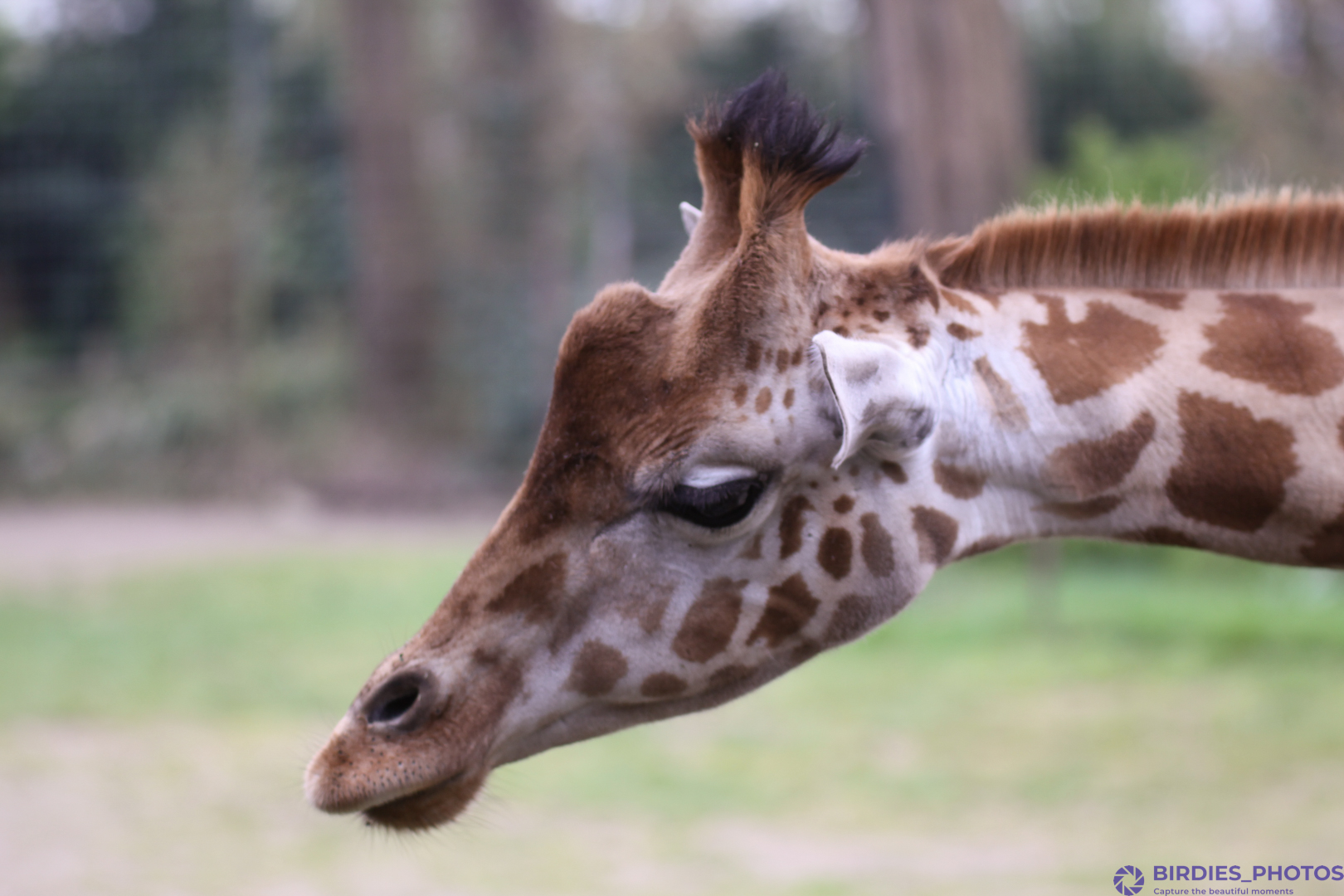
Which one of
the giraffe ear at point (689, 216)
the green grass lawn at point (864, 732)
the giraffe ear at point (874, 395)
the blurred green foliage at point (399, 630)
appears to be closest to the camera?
the giraffe ear at point (874, 395)

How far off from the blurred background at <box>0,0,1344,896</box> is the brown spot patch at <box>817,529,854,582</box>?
83 cm

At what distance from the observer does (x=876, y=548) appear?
7.79ft

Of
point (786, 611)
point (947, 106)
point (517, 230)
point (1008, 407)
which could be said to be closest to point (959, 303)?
point (1008, 407)

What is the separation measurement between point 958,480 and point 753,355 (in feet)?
1.56

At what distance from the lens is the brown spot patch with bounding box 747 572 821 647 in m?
2.38

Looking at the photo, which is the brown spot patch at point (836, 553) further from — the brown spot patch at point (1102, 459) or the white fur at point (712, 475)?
the brown spot patch at point (1102, 459)

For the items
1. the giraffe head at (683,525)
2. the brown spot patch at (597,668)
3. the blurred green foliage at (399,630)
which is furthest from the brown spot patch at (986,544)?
the blurred green foliage at (399,630)

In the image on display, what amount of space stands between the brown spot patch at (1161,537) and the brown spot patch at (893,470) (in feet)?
1.60

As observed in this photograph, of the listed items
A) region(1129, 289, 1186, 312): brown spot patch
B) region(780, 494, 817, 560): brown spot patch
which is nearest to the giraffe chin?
region(780, 494, 817, 560): brown spot patch

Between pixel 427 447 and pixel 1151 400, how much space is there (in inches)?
452

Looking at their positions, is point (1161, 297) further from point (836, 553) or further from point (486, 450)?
point (486, 450)

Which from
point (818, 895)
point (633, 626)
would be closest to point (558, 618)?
point (633, 626)

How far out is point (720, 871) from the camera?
501 cm

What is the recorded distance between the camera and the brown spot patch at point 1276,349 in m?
2.37
